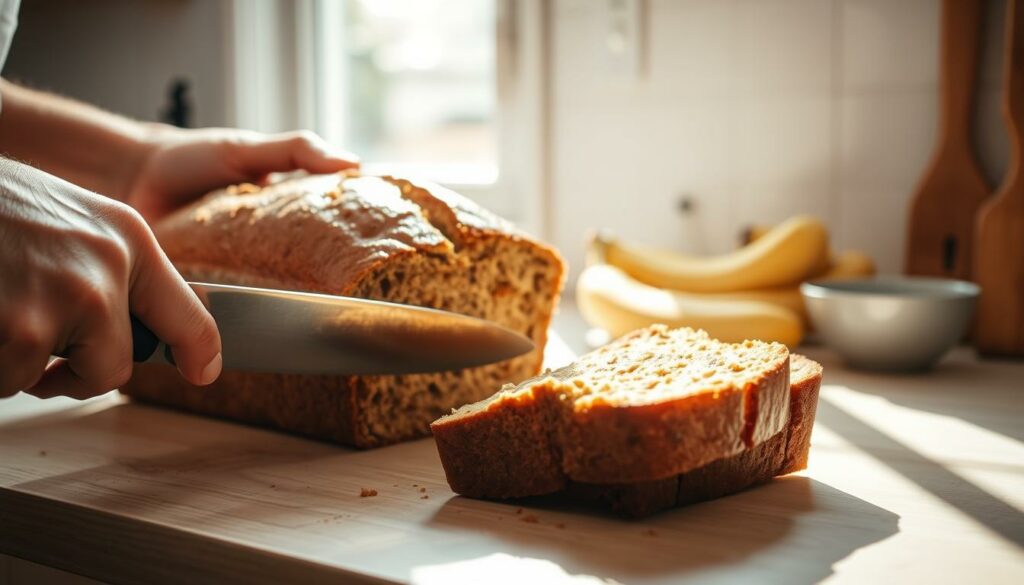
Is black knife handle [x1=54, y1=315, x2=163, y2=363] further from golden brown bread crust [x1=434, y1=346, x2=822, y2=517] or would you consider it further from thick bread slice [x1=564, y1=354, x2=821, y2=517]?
thick bread slice [x1=564, y1=354, x2=821, y2=517]

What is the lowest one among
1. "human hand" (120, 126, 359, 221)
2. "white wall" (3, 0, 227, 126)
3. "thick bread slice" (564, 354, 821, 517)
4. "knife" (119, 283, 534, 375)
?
"thick bread slice" (564, 354, 821, 517)

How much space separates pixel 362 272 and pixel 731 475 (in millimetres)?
525

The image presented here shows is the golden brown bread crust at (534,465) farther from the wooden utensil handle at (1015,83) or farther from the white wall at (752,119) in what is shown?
the white wall at (752,119)

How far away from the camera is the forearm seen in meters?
1.70

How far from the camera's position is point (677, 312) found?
1.76 metres

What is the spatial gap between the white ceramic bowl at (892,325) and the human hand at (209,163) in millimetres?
891

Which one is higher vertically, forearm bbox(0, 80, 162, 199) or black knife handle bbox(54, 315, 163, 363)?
forearm bbox(0, 80, 162, 199)

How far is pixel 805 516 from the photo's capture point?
0.96 metres

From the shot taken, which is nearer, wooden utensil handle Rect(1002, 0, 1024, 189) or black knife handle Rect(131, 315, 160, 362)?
black knife handle Rect(131, 315, 160, 362)

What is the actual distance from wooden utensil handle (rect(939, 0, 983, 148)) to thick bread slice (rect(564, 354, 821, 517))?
994mm

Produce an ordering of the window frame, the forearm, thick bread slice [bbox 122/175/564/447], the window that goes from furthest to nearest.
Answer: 1. the window frame
2. the window
3. the forearm
4. thick bread slice [bbox 122/175/564/447]

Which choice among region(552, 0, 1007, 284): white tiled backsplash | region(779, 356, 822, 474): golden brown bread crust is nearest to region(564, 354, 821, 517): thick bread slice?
region(779, 356, 822, 474): golden brown bread crust

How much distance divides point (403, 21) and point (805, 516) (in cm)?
240

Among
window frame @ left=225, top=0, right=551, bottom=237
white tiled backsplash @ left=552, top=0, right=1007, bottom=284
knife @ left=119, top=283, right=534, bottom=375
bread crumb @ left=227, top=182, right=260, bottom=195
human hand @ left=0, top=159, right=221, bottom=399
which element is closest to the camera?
human hand @ left=0, top=159, right=221, bottom=399
